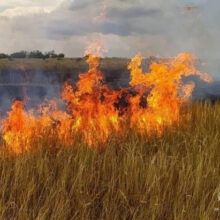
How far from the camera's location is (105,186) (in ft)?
16.0

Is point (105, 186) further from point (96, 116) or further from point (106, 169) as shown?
point (96, 116)

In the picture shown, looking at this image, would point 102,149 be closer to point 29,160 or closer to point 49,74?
point 29,160

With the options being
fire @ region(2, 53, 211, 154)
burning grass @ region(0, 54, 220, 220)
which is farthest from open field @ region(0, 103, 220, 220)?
fire @ region(2, 53, 211, 154)

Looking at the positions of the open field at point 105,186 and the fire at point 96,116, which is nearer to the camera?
the open field at point 105,186

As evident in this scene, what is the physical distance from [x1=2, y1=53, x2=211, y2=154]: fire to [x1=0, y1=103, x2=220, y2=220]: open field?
55cm

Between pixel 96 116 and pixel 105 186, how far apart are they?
271cm

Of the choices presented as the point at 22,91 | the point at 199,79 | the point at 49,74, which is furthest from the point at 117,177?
the point at 49,74

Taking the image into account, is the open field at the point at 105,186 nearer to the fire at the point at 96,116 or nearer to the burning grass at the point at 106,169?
the burning grass at the point at 106,169

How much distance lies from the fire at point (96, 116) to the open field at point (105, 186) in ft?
1.81

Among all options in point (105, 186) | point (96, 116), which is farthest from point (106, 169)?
point (96, 116)

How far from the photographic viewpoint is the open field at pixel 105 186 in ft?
14.2

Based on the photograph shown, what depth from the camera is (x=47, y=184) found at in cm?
486

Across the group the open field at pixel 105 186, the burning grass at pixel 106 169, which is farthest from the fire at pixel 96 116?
the open field at pixel 105 186

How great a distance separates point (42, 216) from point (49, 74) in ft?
71.7
